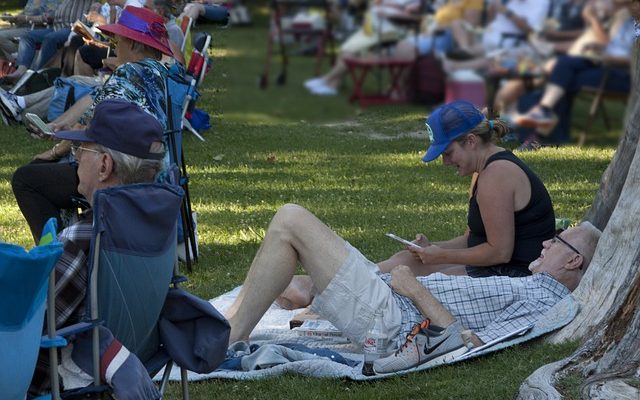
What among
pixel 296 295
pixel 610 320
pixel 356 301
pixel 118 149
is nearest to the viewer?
pixel 118 149

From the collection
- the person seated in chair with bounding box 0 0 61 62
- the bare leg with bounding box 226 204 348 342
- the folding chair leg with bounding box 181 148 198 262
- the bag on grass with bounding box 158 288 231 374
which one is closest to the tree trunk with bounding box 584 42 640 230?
the bare leg with bounding box 226 204 348 342

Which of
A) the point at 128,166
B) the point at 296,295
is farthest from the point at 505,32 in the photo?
the point at 296,295

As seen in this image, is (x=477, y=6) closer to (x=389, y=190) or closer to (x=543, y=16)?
(x=543, y=16)

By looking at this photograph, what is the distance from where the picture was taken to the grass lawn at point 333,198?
13.5ft

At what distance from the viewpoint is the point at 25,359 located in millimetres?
2773

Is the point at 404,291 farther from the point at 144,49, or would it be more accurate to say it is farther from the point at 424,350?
the point at 144,49

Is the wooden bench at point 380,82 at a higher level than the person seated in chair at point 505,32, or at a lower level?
lower

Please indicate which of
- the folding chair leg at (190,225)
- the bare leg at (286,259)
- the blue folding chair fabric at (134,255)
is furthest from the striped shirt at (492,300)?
the folding chair leg at (190,225)

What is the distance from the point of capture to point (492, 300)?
4484 millimetres

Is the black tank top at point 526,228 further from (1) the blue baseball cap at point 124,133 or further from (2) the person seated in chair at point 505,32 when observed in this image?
(2) the person seated in chair at point 505,32

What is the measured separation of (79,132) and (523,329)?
1.93 metres

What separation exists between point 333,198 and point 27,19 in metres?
2.88

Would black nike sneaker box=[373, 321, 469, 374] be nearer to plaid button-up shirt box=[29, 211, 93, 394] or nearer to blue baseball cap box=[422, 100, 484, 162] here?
blue baseball cap box=[422, 100, 484, 162]

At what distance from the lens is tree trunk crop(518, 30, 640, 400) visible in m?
3.65
